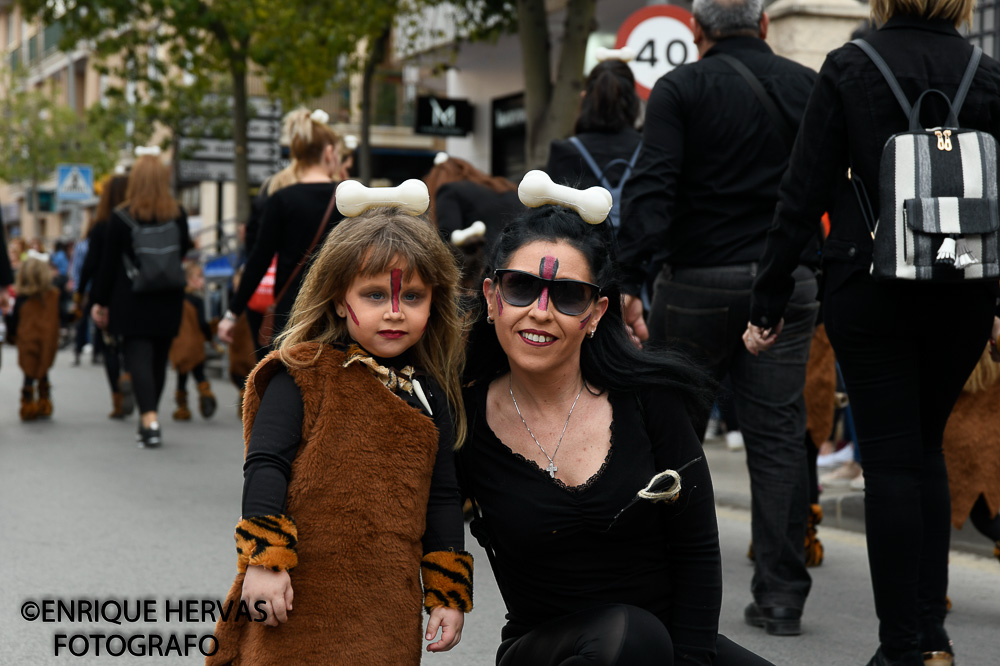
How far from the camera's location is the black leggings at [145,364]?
9672 mm

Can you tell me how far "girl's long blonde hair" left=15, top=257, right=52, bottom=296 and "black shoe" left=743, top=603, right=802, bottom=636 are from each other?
9.80 metres

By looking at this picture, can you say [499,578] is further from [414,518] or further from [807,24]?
[807,24]

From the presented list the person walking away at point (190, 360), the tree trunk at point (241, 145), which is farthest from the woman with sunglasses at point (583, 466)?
the tree trunk at point (241, 145)

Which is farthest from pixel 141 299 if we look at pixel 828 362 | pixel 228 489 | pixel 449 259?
pixel 449 259

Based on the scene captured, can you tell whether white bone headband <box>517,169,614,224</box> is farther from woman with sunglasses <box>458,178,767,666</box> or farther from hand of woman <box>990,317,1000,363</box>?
hand of woman <box>990,317,1000,363</box>

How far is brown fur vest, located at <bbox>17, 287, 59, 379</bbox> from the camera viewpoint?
39.3 ft

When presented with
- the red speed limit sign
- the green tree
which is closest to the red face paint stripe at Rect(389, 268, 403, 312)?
the red speed limit sign

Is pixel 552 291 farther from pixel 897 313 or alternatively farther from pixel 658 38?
pixel 658 38

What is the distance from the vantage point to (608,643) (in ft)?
9.27

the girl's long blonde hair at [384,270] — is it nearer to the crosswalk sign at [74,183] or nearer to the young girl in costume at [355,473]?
the young girl in costume at [355,473]

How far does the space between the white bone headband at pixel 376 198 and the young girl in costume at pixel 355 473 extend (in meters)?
0.01

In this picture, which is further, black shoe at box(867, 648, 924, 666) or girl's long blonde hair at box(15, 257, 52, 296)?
girl's long blonde hair at box(15, 257, 52, 296)

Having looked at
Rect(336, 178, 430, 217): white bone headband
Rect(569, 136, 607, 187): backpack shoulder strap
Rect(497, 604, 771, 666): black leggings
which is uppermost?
Rect(569, 136, 607, 187): backpack shoulder strap

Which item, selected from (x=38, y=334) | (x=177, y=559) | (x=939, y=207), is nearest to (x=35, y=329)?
(x=38, y=334)
